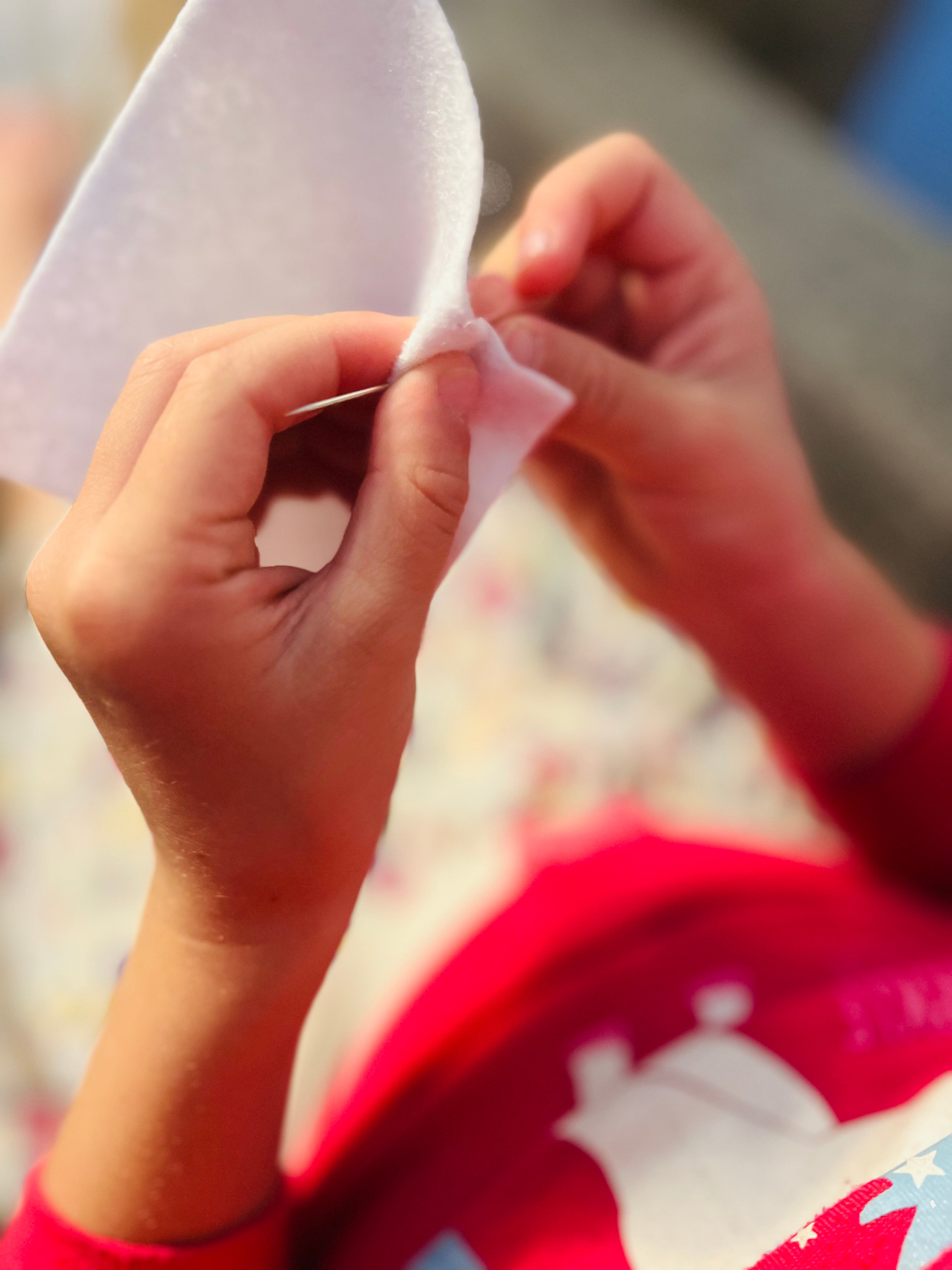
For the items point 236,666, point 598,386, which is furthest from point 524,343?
point 236,666

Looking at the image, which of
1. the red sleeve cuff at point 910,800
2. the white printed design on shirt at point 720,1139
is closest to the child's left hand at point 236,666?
the white printed design on shirt at point 720,1139

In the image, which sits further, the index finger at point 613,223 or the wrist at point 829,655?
the wrist at point 829,655

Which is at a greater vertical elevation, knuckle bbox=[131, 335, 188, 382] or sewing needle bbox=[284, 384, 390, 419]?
sewing needle bbox=[284, 384, 390, 419]

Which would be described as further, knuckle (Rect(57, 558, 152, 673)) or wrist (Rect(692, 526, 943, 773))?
wrist (Rect(692, 526, 943, 773))

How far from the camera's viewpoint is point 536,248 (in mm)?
321

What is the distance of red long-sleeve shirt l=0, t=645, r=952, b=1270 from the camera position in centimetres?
28

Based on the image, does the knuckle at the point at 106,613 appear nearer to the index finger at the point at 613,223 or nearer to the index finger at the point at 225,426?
the index finger at the point at 225,426

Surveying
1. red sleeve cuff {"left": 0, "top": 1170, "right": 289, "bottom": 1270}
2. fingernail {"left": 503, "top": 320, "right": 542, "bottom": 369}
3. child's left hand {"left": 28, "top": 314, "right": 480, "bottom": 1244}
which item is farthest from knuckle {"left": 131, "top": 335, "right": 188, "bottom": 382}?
red sleeve cuff {"left": 0, "top": 1170, "right": 289, "bottom": 1270}

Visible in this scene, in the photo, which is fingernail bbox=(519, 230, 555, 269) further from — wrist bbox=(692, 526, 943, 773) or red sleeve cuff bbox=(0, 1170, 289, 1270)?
red sleeve cuff bbox=(0, 1170, 289, 1270)

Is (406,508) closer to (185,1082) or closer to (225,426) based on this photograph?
(225,426)

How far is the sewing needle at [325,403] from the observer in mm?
211

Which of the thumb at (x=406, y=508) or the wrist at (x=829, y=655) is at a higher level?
the thumb at (x=406, y=508)

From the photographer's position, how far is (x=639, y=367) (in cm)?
34

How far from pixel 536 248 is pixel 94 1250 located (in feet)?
1.11
